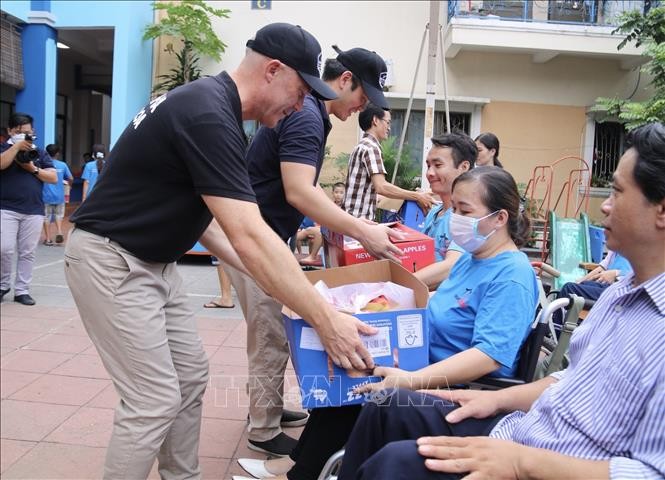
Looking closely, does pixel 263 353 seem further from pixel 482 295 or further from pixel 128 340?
pixel 482 295

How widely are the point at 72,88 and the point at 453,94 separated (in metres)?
9.96

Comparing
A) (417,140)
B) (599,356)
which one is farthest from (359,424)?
(417,140)

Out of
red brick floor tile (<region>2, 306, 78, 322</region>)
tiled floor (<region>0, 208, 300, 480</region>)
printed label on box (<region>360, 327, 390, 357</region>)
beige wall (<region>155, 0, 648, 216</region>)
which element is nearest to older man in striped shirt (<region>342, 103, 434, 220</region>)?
tiled floor (<region>0, 208, 300, 480</region>)

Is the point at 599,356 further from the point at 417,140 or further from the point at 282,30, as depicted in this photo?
the point at 417,140

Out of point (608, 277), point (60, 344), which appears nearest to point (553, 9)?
point (608, 277)

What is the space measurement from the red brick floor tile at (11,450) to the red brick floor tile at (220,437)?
0.84 meters

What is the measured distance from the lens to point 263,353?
2812mm

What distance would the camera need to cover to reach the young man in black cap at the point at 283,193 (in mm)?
2566

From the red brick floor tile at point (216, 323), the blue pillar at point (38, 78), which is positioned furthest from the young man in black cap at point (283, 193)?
the blue pillar at point (38, 78)

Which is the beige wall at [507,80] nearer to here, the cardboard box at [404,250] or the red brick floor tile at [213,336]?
the red brick floor tile at [213,336]

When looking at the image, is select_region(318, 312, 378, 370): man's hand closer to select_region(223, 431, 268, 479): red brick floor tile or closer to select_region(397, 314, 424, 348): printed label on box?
select_region(397, 314, 424, 348): printed label on box

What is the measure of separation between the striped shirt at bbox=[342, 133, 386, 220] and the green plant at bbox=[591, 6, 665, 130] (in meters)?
5.70

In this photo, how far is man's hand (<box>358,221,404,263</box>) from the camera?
95.6 inches

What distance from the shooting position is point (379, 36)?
10.6 meters
